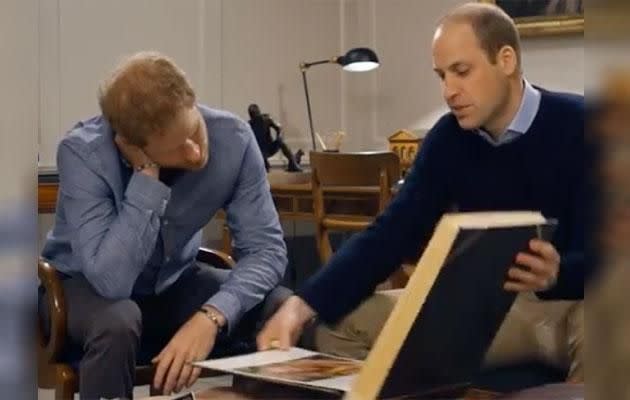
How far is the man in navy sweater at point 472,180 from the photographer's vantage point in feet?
5.06

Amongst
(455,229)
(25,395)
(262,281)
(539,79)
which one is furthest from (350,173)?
(25,395)

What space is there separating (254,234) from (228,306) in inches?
8.2

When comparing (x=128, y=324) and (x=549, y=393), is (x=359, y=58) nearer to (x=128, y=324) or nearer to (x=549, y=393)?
(x=128, y=324)

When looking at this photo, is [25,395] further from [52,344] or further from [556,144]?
→ [52,344]

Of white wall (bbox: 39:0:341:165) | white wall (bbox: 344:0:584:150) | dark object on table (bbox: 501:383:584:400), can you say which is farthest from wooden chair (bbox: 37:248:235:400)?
white wall (bbox: 344:0:584:150)

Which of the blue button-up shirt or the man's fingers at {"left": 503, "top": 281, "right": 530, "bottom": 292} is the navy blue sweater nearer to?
the blue button-up shirt

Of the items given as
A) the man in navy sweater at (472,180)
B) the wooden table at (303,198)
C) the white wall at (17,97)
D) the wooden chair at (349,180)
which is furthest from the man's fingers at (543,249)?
the wooden table at (303,198)

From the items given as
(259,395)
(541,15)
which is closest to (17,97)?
(259,395)

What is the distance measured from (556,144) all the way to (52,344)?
0.98 metres

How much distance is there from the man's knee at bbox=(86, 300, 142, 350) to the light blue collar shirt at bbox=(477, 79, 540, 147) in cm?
70

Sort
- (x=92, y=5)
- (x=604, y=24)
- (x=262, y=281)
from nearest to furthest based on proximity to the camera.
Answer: (x=604, y=24) < (x=262, y=281) < (x=92, y=5)

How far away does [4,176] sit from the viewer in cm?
21

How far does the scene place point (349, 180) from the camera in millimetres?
3492

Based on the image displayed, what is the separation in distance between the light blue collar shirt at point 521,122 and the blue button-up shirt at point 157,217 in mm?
507
